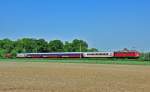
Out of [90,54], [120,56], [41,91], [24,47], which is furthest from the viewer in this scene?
[24,47]

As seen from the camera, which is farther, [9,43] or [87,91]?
[9,43]

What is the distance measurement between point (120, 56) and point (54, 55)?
87.2 ft

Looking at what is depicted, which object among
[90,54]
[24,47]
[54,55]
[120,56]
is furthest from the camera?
[24,47]

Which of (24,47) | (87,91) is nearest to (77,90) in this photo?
(87,91)

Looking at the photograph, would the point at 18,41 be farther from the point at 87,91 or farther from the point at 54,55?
the point at 87,91

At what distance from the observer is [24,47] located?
18938cm

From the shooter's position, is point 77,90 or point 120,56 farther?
point 120,56

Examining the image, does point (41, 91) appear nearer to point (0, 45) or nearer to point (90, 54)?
point (90, 54)

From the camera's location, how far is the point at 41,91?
1964 centimetres

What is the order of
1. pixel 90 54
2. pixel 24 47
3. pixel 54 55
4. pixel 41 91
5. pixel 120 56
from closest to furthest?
pixel 41 91, pixel 120 56, pixel 90 54, pixel 54 55, pixel 24 47

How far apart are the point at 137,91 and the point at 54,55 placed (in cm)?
10838

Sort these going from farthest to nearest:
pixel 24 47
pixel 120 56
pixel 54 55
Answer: pixel 24 47 → pixel 54 55 → pixel 120 56

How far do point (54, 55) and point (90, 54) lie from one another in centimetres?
1487

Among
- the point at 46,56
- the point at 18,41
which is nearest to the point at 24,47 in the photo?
the point at 18,41
